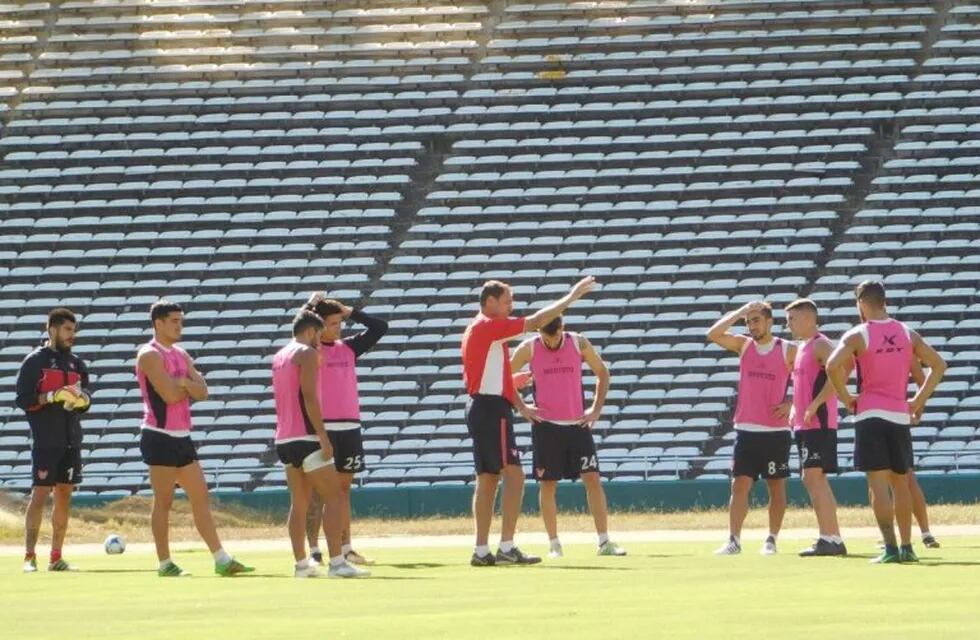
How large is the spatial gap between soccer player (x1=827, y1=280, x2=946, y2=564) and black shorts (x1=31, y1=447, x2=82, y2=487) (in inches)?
214

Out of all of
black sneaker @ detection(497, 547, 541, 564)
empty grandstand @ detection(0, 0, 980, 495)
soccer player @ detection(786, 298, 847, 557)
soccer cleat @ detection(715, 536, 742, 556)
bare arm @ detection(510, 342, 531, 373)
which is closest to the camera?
black sneaker @ detection(497, 547, 541, 564)

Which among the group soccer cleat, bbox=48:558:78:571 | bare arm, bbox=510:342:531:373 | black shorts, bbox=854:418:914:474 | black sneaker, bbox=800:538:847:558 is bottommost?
black sneaker, bbox=800:538:847:558

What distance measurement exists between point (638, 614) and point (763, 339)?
567cm

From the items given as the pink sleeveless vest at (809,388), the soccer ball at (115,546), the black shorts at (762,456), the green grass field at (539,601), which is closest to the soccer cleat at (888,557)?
the green grass field at (539,601)

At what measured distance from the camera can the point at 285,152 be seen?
29016 millimetres

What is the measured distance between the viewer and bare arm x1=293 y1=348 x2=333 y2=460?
36.0ft

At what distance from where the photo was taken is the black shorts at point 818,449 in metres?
12.7

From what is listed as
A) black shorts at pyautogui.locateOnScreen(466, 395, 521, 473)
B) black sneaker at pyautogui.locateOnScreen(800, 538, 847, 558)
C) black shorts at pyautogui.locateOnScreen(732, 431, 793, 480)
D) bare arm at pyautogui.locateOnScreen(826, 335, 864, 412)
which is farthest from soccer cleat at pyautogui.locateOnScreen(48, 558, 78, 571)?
bare arm at pyautogui.locateOnScreen(826, 335, 864, 412)

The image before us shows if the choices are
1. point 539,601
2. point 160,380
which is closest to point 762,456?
point 160,380

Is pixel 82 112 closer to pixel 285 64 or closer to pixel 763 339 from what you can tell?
pixel 285 64

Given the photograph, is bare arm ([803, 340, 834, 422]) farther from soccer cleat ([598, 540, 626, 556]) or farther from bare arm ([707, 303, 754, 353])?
soccer cleat ([598, 540, 626, 556])

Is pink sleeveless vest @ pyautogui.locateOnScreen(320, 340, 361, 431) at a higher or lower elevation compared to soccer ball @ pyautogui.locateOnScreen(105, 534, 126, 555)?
higher

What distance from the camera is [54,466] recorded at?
516 inches

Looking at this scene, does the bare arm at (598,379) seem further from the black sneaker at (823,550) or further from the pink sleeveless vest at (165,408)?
the pink sleeveless vest at (165,408)
